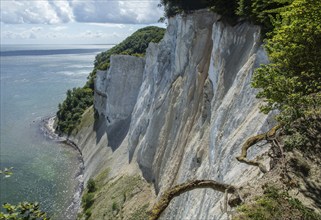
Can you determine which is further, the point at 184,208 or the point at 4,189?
the point at 4,189

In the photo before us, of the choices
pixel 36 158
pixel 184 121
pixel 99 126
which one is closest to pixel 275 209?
pixel 184 121

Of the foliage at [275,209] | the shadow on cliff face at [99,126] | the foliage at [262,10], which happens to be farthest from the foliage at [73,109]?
the foliage at [275,209]

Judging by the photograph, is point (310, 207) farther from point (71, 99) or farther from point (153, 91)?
point (71, 99)

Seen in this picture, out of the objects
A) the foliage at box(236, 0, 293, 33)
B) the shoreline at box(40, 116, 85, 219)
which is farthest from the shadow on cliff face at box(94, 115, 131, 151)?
the foliage at box(236, 0, 293, 33)

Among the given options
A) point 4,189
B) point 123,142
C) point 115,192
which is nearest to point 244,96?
point 115,192

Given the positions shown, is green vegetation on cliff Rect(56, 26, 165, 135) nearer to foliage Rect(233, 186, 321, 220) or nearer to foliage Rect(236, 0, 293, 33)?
foliage Rect(236, 0, 293, 33)
